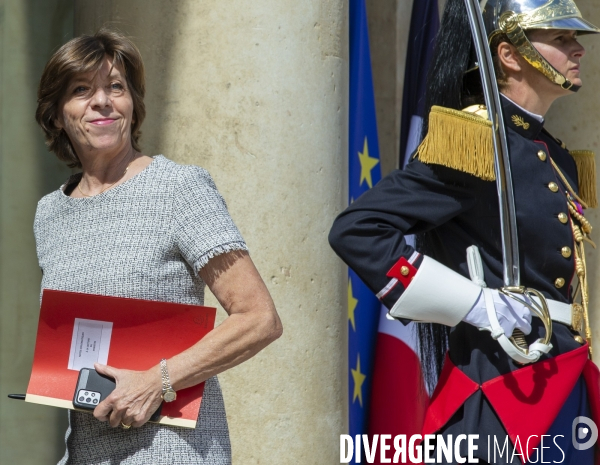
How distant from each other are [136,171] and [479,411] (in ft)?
3.33

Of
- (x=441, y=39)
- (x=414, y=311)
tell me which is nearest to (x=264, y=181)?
(x=441, y=39)

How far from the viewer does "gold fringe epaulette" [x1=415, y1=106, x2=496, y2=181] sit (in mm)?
2496

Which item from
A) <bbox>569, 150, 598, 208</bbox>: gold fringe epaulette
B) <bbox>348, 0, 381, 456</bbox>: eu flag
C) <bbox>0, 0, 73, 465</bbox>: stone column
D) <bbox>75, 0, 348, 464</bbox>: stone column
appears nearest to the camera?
<bbox>569, 150, 598, 208</bbox>: gold fringe epaulette

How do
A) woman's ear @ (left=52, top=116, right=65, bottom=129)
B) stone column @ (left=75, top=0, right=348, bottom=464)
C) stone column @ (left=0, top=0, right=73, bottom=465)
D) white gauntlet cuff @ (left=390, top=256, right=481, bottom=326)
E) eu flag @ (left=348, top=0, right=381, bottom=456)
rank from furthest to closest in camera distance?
eu flag @ (left=348, top=0, right=381, bottom=456) → stone column @ (left=0, top=0, right=73, bottom=465) → stone column @ (left=75, top=0, right=348, bottom=464) → woman's ear @ (left=52, top=116, right=65, bottom=129) → white gauntlet cuff @ (left=390, top=256, right=481, bottom=326)

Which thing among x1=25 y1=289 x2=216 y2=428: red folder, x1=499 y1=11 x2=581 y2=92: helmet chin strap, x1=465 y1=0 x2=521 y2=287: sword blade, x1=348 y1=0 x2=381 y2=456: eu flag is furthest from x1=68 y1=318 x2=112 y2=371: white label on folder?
x1=348 y1=0 x2=381 y2=456: eu flag

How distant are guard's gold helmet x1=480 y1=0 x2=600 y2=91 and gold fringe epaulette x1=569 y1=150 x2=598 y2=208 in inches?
16.2

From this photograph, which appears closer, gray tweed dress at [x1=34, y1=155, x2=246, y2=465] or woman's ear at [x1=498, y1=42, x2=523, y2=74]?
gray tweed dress at [x1=34, y1=155, x2=246, y2=465]

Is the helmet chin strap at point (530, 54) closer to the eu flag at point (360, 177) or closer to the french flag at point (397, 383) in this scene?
the french flag at point (397, 383)

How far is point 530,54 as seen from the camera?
2613 mm

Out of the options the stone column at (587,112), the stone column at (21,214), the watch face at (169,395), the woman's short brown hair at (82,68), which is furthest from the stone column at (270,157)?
the stone column at (587,112)

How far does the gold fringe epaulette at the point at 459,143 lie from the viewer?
2496 mm

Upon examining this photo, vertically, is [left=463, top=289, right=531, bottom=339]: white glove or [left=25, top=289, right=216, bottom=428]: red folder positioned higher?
[left=463, top=289, right=531, bottom=339]: white glove

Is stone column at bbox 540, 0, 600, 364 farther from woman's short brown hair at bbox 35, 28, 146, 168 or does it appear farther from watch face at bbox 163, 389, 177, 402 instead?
watch face at bbox 163, 389, 177, 402

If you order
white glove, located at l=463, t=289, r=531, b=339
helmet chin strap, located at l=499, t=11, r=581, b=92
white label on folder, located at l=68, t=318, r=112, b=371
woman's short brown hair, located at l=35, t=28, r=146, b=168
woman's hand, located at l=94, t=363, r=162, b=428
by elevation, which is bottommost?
woman's hand, located at l=94, t=363, r=162, b=428
